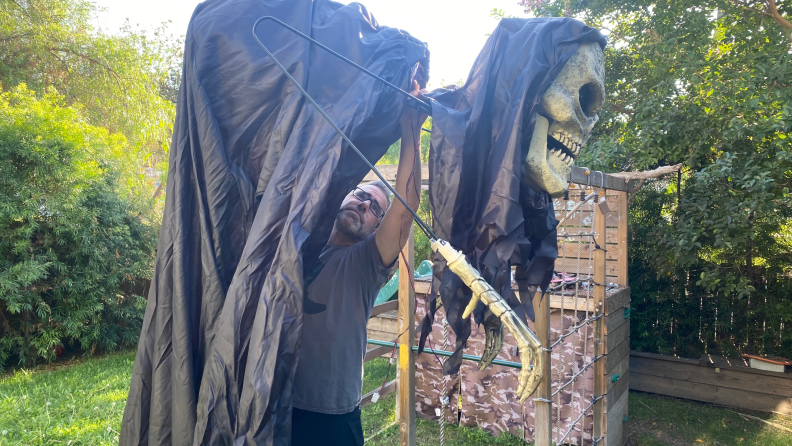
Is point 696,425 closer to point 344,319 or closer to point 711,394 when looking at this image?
point 711,394

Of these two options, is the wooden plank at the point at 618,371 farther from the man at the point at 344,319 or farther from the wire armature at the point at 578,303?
the man at the point at 344,319

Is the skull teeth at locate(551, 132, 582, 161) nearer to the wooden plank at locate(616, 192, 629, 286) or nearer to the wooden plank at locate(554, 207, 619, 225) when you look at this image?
the wooden plank at locate(554, 207, 619, 225)

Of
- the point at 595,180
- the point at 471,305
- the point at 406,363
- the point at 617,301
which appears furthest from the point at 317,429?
the point at 617,301

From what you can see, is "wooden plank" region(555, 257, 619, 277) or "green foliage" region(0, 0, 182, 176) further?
→ "green foliage" region(0, 0, 182, 176)

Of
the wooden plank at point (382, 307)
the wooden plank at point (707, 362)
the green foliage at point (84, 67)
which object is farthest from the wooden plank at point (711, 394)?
the green foliage at point (84, 67)

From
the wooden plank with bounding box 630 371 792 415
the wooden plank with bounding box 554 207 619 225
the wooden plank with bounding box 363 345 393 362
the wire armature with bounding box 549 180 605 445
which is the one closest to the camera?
the wire armature with bounding box 549 180 605 445

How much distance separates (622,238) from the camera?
13.8 ft

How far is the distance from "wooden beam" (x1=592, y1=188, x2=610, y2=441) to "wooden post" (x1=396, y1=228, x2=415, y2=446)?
166 cm

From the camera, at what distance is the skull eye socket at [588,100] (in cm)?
104

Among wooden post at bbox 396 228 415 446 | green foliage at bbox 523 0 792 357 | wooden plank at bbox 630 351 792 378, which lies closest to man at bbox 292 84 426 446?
wooden post at bbox 396 228 415 446

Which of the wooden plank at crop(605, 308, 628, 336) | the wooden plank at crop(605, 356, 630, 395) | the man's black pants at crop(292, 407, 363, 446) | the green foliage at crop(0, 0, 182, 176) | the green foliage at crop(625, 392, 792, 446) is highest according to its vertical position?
the green foliage at crop(0, 0, 182, 176)

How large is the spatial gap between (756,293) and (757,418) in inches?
53.5

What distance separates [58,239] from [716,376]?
7560 millimetres

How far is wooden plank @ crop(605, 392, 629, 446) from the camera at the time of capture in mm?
3805
